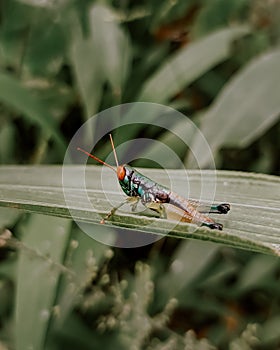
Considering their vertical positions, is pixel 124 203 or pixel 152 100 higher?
pixel 152 100

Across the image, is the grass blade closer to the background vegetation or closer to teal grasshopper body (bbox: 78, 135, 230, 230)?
teal grasshopper body (bbox: 78, 135, 230, 230)

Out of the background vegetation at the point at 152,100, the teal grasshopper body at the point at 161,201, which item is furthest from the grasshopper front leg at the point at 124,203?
the background vegetation at the point at 152,100

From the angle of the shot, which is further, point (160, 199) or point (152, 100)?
point (152, 100)

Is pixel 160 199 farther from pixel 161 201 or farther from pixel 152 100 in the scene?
pixel 152 100

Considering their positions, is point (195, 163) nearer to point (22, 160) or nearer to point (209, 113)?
point (209, 113)

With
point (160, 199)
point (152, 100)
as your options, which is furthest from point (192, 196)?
point (152, 100)
